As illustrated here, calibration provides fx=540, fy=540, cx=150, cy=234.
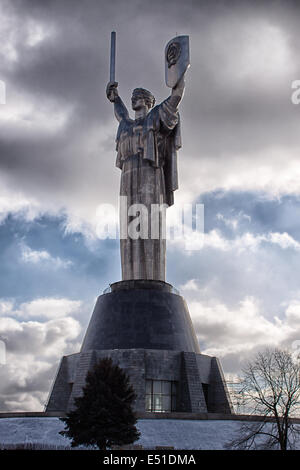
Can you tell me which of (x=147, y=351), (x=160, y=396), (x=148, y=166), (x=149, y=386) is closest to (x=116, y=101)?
(x=148, y=166)

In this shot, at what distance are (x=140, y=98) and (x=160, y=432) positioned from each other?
53.2ft

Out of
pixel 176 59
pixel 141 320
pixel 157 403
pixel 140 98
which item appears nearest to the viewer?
pixel 157 403

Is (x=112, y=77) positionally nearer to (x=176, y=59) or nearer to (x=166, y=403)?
(x=176, y=59)

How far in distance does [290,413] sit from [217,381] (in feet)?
18.1

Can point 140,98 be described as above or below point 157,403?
above

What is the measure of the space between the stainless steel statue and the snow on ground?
26.6 feet

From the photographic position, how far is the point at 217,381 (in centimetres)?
2266

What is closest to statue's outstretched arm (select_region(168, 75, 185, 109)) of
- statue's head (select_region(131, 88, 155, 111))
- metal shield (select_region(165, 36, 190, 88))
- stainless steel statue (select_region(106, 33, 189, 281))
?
stainless steel statue (select_region(106, 33, 189, 281))

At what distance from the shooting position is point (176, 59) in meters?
24.4

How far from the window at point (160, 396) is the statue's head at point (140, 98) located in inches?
531

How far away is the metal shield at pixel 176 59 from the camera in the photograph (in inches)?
947

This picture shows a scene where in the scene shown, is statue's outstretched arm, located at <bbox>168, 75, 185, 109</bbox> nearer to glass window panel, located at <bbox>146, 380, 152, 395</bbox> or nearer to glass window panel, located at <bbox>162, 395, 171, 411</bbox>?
glass window panel, located at <bbox>146, 380, 152, 395</bbox>
